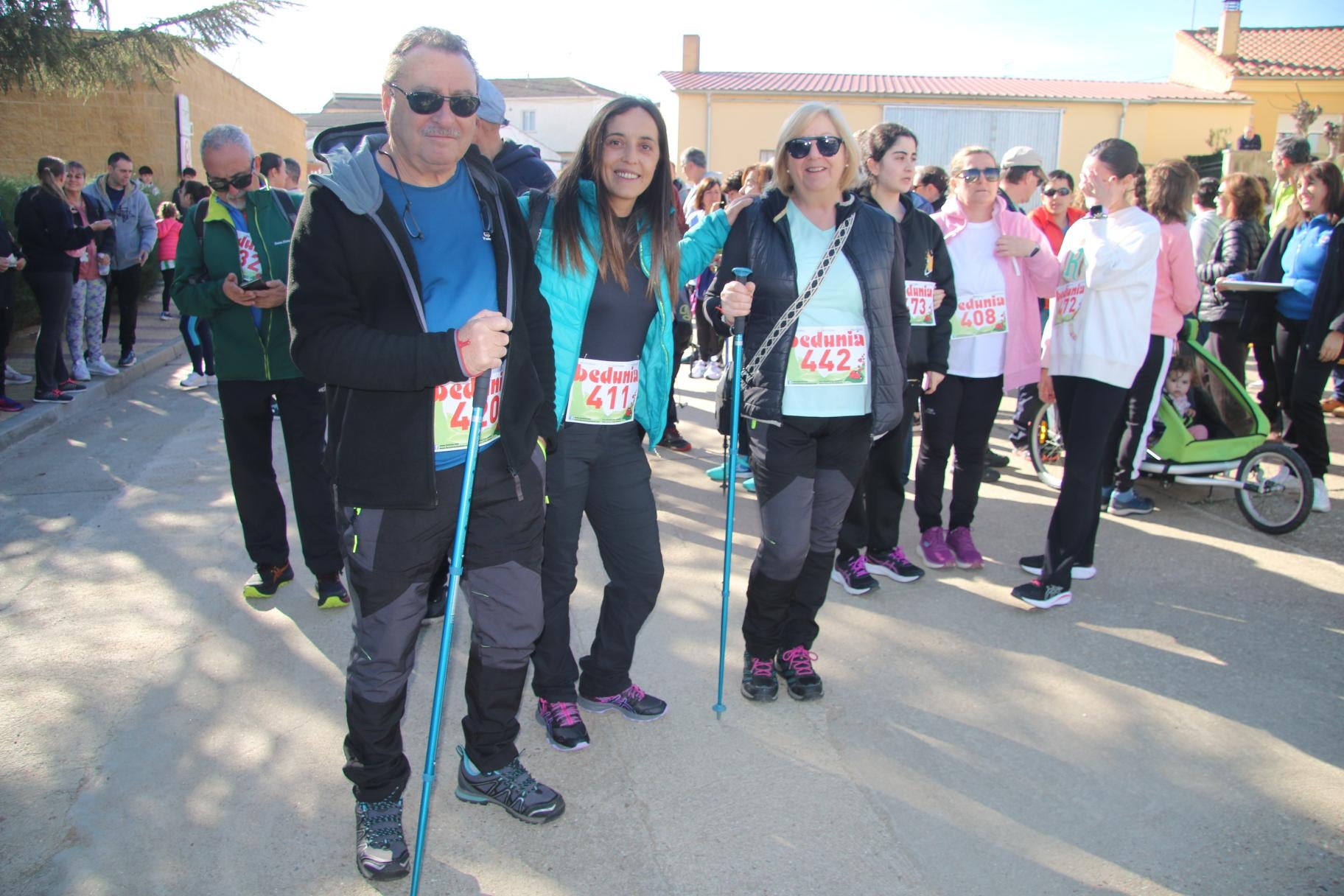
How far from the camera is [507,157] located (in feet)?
12.1

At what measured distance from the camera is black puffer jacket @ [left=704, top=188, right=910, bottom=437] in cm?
343

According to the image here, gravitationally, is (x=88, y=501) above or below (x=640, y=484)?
below

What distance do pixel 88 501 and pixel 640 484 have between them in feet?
14.8

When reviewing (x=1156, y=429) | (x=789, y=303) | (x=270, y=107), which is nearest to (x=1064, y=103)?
(x=270, y=107)

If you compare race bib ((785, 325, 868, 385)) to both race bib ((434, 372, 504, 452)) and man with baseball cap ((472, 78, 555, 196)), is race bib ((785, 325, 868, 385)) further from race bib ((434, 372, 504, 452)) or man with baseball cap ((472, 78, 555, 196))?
race bib ((434, 372, 504, 452))

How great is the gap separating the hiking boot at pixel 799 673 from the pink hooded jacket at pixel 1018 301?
6.63 ft

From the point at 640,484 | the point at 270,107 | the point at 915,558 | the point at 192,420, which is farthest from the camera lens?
the point at 270,107

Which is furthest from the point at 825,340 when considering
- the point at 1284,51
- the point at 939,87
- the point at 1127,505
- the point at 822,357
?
the point at 1284,51

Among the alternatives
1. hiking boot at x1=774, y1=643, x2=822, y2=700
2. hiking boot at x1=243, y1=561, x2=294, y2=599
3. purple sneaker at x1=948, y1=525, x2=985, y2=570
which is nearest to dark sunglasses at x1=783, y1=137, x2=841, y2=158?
hiking boot at x1=774, y1=643, x2=822, y2=700

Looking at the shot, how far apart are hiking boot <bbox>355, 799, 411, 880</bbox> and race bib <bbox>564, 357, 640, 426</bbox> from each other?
4.30ft

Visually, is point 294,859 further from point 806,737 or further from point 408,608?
point 806,737

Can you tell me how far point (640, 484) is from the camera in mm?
3240

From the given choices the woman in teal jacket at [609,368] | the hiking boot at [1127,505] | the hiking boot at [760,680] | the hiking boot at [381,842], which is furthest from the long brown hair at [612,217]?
the hiking boot at [1127,505]

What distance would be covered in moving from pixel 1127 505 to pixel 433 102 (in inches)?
203
